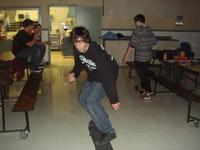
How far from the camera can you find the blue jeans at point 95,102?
308 centimetres

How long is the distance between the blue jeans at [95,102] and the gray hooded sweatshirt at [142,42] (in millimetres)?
2054

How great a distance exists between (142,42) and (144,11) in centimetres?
448

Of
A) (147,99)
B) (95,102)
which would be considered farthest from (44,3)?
(95,102)

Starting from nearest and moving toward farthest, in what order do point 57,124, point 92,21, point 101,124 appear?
point 101,124 < point 57,124 < point 92,21

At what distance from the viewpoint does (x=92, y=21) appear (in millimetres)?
8914

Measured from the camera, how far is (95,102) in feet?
10.2

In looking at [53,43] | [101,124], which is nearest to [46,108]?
[101,124]

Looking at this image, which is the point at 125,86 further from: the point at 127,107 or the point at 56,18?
the point at 56,18

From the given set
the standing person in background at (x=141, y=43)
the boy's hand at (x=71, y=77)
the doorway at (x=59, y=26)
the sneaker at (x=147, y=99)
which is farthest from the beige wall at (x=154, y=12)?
the boy's hand at (x=71, y=77)

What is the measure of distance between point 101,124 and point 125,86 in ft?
10.3

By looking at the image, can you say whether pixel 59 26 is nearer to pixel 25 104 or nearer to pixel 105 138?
pixel 25 104

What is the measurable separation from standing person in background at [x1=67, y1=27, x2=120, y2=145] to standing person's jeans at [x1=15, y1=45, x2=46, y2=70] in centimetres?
250

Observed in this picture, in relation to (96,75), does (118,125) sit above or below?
below

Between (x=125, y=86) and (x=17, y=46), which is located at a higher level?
(x=17, y=46)
